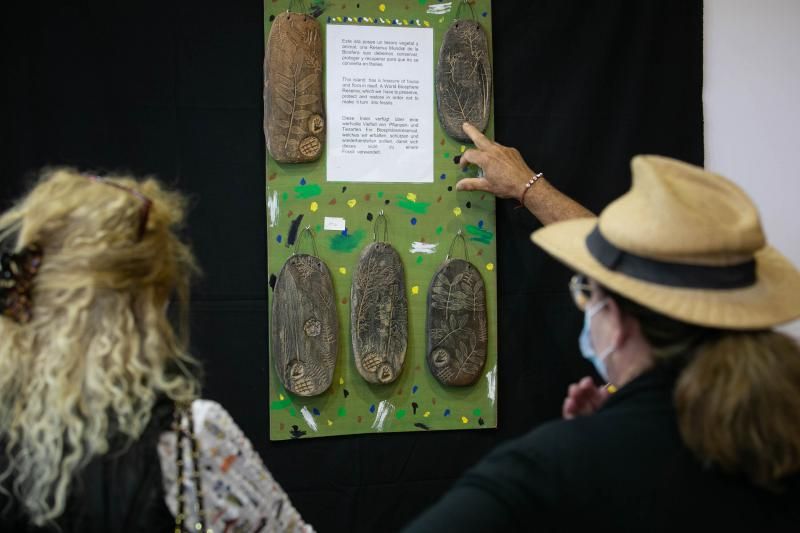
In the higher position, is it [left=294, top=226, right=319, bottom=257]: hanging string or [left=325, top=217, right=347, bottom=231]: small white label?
[left=325, top=217, right=347, bottom=231]: small white label

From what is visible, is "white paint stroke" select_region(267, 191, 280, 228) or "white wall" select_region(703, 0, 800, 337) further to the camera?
"white wall" select_region(703, 0, 800, 337)

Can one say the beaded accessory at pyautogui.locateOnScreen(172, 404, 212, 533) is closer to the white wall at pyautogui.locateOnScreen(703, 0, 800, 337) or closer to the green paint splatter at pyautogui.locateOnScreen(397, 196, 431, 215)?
the green paint splatter at pyautogui.locateOnScreen(397, 196, 431, 215)

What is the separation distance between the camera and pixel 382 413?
6.56ft

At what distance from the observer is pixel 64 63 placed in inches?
73.2

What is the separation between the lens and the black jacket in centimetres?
84

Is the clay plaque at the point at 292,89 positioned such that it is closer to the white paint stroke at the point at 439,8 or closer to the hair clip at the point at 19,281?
the white paint stroke at the point at 439,8

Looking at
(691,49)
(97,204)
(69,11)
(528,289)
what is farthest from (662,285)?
(69,11)

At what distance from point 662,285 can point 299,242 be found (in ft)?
3.85

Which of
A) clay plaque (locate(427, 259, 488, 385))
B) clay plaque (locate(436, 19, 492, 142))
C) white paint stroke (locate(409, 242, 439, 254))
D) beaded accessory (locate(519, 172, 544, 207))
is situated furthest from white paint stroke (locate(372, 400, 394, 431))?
clay plaque (locate(436, 19, 492, 142))

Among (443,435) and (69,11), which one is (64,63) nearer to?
(69,11)

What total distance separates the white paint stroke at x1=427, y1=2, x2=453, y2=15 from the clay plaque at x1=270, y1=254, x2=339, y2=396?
761 millimetres

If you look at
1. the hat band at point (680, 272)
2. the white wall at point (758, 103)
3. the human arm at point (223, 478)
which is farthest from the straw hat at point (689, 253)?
the white wall at point (758, 103)

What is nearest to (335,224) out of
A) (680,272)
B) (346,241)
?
(346,241)

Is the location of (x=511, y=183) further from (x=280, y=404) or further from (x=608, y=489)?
(x=608, y=489)
